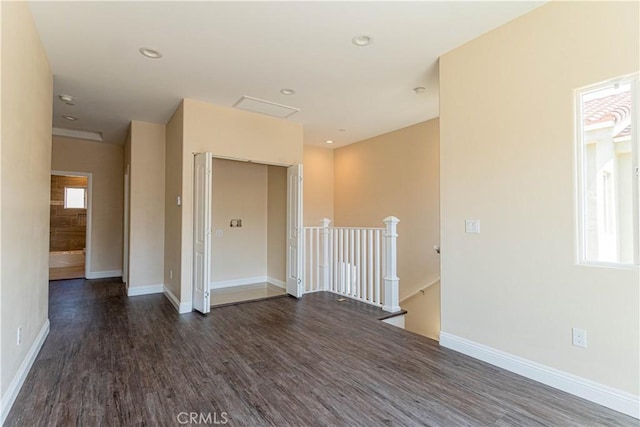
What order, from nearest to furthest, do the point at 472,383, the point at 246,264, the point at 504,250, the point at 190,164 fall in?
the point at 472,383 < the point at 504,250 < the point at 190,164 < the point at 246,264

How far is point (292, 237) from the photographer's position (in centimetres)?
508

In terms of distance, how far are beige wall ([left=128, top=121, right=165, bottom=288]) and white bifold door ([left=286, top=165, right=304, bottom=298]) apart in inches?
87.3

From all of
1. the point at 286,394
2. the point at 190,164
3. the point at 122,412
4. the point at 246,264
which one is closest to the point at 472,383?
the point at 286,394

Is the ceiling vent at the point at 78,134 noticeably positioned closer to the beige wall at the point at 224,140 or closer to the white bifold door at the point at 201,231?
the beige wall at the point at 224,140

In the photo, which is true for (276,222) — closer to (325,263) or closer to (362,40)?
(325,263)

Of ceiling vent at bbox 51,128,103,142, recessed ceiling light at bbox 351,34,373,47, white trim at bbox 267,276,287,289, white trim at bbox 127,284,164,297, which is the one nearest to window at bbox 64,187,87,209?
ceiling vent at bbox 51,128,103,142

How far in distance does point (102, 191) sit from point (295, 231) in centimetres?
447

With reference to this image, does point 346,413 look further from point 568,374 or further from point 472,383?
point 568,374

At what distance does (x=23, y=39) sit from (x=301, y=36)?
6.73 ft

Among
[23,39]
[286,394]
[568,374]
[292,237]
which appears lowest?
[286,394]

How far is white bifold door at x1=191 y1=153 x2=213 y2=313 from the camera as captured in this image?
414cm

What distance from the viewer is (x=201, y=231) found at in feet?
13.8

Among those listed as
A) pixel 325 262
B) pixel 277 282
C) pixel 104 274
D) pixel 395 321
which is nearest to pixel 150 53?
pixel 325 262

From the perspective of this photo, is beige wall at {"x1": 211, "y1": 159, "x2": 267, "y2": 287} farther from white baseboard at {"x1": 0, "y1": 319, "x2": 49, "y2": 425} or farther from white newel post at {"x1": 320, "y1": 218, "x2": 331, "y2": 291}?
white baseboard at {"x1": 0, "y1": 319, "x2": 49, "y2": 425}
